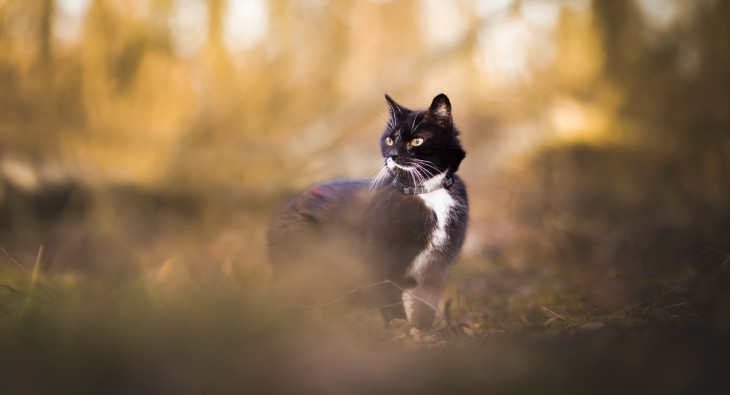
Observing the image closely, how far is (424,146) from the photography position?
3.07 metres

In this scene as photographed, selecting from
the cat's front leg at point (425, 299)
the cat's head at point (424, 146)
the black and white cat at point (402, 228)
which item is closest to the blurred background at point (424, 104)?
the cat's front leg at point (425, 299)

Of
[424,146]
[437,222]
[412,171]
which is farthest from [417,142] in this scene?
[437,222]

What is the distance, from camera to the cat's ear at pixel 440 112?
3.05 meters

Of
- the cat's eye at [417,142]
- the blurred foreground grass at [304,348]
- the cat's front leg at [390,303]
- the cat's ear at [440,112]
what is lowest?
the blurred foreground grass at [304,348]

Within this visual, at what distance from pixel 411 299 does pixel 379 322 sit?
0.83 feet

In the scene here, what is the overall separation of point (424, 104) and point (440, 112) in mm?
5121

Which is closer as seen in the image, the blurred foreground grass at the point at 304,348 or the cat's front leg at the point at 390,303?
the blurred foreground grass at the point at 304,348

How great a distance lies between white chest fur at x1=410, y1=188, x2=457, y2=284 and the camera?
310 centimetres

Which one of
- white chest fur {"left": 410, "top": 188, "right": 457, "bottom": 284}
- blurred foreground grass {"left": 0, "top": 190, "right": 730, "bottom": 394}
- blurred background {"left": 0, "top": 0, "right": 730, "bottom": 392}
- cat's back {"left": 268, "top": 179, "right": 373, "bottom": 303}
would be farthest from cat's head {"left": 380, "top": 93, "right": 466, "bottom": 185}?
blurred background {"left": 0, "top": 0, "right": 730, "bottom": 392}

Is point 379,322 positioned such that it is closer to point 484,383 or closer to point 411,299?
point 411,299

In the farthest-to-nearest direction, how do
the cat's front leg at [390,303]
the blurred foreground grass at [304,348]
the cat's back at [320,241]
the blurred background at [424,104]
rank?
the blurred background at [424,104] → the cat's front leg at [390,303] → the cat's back at [320,241] → the blurred foreground grass at [304,348]

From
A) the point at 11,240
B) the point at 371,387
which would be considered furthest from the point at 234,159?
the point at 371,387

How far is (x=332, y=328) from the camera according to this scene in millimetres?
2455

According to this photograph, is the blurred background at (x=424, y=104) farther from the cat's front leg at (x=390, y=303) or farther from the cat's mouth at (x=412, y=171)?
the cat's mouth at (x=412, y=171)
